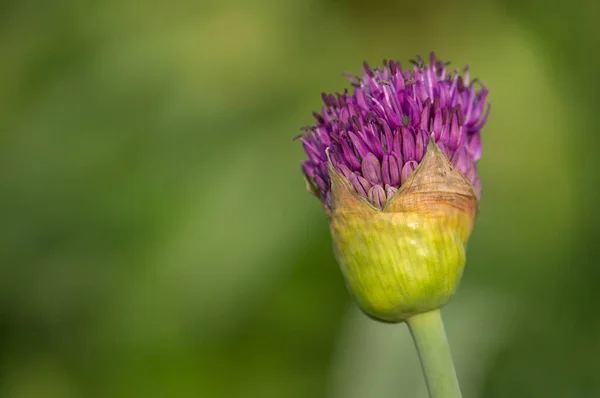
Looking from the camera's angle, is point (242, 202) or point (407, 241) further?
point (242, 202)

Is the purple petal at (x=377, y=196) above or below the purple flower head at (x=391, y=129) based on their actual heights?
below

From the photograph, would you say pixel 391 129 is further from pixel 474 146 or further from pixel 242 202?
pixel 242 202

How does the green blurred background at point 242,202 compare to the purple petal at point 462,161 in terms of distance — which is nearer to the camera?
the purple petal at point 462,161

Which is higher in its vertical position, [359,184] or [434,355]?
[359,184]

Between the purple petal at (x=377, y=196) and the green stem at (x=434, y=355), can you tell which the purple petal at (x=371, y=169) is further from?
the green stem at (x=434, y=355)

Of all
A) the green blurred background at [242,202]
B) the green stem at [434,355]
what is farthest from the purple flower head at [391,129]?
the green blurred background at [242,202]

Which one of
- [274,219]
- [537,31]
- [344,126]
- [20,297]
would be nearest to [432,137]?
[344,126]

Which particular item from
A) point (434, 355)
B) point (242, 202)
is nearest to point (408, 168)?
point (434, 355)

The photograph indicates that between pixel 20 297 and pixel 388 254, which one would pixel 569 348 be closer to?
pixel 388 254
